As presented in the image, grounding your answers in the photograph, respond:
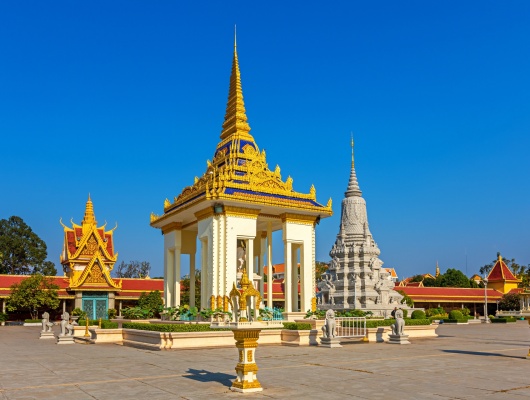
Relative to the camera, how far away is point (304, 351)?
61.0 ft

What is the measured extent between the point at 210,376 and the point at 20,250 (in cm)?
6819

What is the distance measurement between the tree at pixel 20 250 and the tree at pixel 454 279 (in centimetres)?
5736

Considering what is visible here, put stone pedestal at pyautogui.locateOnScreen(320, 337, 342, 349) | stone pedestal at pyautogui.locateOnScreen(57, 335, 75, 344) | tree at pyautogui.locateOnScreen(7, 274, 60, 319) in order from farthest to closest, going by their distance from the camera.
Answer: tree at pyautogui.locateOnScreen(7, 274, 60, 319) → stone pedestal at pyautogui.locateOnScreen(57, 335, 75, 344) → stone pedestal at pyautogui.locateOnScreen(320, 337, 342, 349)

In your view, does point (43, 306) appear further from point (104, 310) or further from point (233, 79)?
point (233, 79)

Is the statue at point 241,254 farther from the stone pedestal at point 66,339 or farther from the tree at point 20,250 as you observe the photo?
the tree at point 20,250

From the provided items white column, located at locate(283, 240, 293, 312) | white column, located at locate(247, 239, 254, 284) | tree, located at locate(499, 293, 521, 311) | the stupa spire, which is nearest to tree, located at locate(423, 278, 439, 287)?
tree, located at locate(499, 293, 521, 311)

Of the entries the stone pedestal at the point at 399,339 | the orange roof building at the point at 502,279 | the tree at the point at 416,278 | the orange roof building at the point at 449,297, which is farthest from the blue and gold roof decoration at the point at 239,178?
the tree at the point at 416,278

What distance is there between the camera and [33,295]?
47.1 metres

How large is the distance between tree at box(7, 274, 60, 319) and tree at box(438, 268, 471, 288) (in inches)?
2356

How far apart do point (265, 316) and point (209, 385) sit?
1377 centimetres

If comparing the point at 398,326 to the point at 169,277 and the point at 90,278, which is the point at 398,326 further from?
the point at 90,278

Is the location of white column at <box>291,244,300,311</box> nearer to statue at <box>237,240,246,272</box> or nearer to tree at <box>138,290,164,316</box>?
statue at <box>237,240,246,272</box>

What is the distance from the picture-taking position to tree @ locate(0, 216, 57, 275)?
237ft

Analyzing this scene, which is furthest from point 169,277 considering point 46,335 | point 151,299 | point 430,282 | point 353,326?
point 430,282
